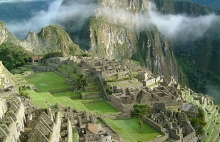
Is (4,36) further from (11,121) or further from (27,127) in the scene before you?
(11,121)

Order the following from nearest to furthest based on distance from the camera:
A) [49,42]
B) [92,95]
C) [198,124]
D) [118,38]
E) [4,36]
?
Result: [198,124] → [92,95] → [4,36] → [49,42] → [118,38]

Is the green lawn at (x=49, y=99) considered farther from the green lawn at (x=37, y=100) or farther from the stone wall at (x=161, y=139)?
the stone wall at (x=161, y=139)

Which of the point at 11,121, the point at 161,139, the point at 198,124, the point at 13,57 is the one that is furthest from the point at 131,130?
the point at 13,57

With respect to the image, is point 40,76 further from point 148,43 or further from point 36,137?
point 148,43

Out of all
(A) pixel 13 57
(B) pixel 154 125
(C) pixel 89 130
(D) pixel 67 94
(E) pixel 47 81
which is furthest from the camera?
(A) pixel 13 57

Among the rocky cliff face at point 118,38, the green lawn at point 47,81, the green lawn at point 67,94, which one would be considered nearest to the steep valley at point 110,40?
the rocky cliff face at point 118,38
